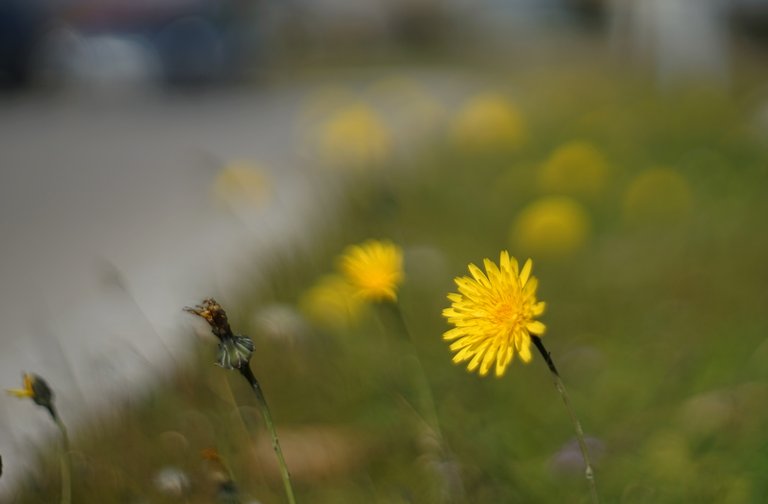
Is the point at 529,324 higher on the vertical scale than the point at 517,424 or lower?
lower

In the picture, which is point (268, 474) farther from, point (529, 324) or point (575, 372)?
point (529, 324)

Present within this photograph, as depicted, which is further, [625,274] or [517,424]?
[625,274]

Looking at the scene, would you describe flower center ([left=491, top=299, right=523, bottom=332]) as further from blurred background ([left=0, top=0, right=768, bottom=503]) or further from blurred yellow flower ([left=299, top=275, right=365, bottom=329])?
blurred yellow flower ([left=299, top=275, right=365, bottom=329])

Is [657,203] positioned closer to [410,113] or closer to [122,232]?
[122,232]

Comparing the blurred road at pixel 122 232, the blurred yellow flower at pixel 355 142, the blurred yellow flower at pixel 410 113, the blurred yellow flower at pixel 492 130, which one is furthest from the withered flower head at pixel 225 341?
the blurred yellow flower at pixel 410 113

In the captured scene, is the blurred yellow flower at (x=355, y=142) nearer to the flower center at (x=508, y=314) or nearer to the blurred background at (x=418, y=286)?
the blurred background at (x=418, y=286)

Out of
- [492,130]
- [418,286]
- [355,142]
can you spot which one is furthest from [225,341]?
[492,130]

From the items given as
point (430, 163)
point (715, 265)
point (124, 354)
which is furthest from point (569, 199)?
point (124, 354)
